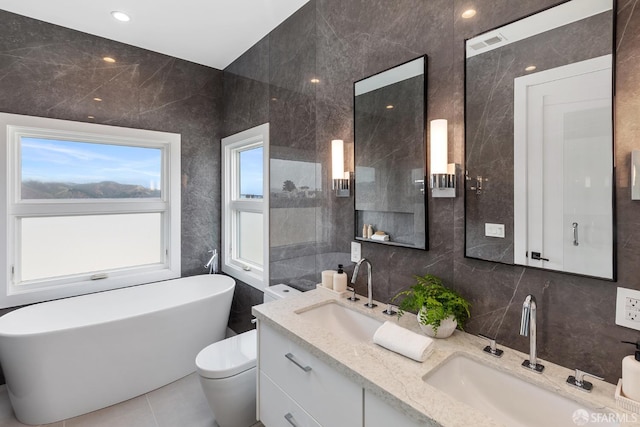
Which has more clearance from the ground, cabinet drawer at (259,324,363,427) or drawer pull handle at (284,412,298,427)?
cabinet drawer at (259,324,363,427)

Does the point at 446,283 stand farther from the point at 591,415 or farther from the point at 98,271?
the point at 98,271

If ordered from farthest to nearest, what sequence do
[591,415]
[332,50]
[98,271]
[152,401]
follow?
[98,271] → [152,401] → [332,50] → [591,415]

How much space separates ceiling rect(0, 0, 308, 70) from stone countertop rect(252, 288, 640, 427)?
2241 mm

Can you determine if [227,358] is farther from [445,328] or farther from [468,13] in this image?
[468,13]

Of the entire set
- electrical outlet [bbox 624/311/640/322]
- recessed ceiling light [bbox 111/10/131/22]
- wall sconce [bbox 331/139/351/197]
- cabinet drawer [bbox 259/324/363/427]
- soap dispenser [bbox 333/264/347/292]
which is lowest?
cabinet drawer [bbox 259/324/363/427]

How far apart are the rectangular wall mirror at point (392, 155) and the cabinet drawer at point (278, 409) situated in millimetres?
910

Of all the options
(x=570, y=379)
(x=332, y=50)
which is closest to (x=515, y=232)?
(x=570, y=379)

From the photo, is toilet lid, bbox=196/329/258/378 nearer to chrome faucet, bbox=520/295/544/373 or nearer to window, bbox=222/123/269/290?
window, bbox=222/123/269/290

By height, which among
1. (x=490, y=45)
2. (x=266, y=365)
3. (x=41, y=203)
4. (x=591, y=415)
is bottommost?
(x=266, y=365)

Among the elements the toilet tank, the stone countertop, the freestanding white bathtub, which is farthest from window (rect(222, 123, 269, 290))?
the stone countertop

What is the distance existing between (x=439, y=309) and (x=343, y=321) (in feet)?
2.11

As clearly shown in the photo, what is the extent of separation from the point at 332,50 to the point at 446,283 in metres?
1.63

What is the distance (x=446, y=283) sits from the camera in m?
1.43

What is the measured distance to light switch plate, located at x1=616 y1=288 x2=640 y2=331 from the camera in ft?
3.14
